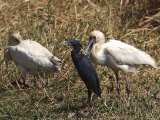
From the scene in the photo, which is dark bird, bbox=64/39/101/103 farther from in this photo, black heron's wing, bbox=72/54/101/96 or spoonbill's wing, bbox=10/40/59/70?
spoonbill's wing, bbox=10/40/59/70

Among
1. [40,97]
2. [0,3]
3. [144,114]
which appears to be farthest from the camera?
[0,3]

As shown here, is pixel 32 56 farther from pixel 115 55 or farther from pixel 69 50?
pixel 115 55

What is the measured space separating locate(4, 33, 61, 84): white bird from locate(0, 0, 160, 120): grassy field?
0.59 ft

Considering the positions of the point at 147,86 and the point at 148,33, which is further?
the point at 148,33

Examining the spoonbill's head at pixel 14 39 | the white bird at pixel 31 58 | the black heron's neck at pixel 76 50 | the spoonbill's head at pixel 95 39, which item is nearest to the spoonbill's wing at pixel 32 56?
the white bird at pixel 31 58

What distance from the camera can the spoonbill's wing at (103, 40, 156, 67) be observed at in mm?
7508

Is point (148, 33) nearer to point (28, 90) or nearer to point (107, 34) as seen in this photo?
point (107, 34)

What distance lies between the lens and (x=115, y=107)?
23.1 feet

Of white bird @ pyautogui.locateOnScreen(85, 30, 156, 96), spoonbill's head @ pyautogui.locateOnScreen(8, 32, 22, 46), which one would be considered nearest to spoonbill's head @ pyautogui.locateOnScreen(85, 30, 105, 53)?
white bird @ pyautogui.locateOnScreen(85, 30, 156, 96)

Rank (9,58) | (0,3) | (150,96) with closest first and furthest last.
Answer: (150,96)
(9,58)
(0,3)

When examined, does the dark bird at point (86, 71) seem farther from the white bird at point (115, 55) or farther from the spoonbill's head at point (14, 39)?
the spoonbill's head at point (14, 39)

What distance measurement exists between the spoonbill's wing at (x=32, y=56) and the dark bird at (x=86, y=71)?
2.82 feet

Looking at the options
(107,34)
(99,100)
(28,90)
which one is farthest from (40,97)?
(107,34)

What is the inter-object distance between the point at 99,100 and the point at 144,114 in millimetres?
820
